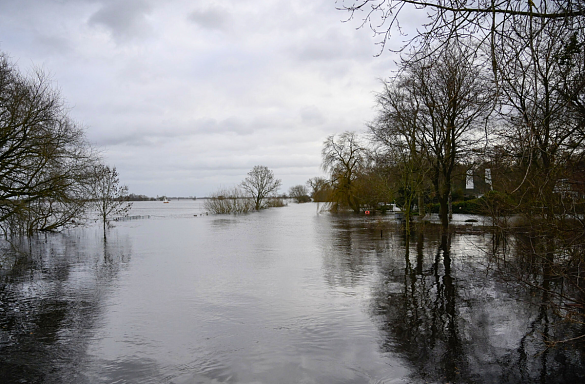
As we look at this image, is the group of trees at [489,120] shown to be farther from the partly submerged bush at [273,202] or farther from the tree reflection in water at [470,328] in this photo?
the partly submerged bush at [273,202]

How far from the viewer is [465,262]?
14047 mm

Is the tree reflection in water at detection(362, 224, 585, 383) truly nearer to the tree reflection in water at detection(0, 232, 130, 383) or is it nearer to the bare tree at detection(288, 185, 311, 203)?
the tree reflection in water at detection(0, 232, 130, 383)

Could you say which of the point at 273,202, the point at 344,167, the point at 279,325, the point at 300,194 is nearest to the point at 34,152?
the point at 279,325

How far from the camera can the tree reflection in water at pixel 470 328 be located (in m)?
5.73

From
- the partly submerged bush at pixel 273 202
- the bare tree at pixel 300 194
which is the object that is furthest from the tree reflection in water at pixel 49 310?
the bare tree at pixel 300 194

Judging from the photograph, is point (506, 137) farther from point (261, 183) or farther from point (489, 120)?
point (261, 183)

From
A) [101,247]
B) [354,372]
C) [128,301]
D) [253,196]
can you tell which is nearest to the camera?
[354,372]

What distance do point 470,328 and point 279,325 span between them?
3.35 m

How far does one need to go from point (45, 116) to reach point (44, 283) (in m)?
7.13

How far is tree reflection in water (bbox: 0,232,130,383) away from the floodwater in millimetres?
31

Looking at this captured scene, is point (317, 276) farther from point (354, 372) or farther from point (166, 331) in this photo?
point (354, 372)

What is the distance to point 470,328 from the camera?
7453mm

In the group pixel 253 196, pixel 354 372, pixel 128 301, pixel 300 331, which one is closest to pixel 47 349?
pixel 128 301

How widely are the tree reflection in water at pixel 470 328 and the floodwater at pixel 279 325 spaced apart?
0.03 m
